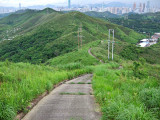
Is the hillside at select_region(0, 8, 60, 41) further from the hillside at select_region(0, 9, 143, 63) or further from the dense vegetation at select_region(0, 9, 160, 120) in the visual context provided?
the hillside at select_region(0, 9, 143, 63)

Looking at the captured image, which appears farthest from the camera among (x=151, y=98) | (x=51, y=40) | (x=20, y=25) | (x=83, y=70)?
(x=20, y=25)

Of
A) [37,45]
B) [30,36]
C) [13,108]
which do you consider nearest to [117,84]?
[13,108]

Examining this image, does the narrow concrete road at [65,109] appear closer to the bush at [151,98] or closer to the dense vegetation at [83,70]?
the dense vegetation at [83,70]

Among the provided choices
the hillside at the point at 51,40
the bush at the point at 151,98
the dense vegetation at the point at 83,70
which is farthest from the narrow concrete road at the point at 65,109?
the hillside at the point at 51,40

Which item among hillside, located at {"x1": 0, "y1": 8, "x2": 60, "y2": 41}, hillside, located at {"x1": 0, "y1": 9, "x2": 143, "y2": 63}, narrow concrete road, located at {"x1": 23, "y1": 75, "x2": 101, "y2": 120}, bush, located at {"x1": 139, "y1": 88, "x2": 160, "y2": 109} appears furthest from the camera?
hillside, located at {"x1": 0, "y1": 8, "x2": 60, "y2": 41}

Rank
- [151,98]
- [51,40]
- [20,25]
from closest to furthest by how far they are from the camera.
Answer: [151,98]
[51,40]
[20,25]

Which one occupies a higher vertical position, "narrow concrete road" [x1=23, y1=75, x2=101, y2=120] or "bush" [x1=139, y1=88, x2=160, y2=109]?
"bush" [x1=139, y1=88, x2=160, y2=109]

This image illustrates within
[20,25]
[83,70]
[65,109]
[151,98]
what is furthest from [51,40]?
[20,25]

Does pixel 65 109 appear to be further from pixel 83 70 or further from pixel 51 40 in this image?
pixel 51 40

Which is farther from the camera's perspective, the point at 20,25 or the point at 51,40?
the point at 20,25

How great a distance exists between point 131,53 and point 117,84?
34108 mm

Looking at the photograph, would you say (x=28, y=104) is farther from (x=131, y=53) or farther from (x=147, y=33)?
(x=147, y=33)

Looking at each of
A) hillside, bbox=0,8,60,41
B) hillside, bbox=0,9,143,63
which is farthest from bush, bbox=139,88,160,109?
hillside, bbox=0,8,60,41

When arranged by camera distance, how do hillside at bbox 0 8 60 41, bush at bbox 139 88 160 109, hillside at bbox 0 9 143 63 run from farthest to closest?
hillside at bbox 0 8 60 41 < hillside at bbox 0 9 143 63 < bush at bbox 139 88 160 109
